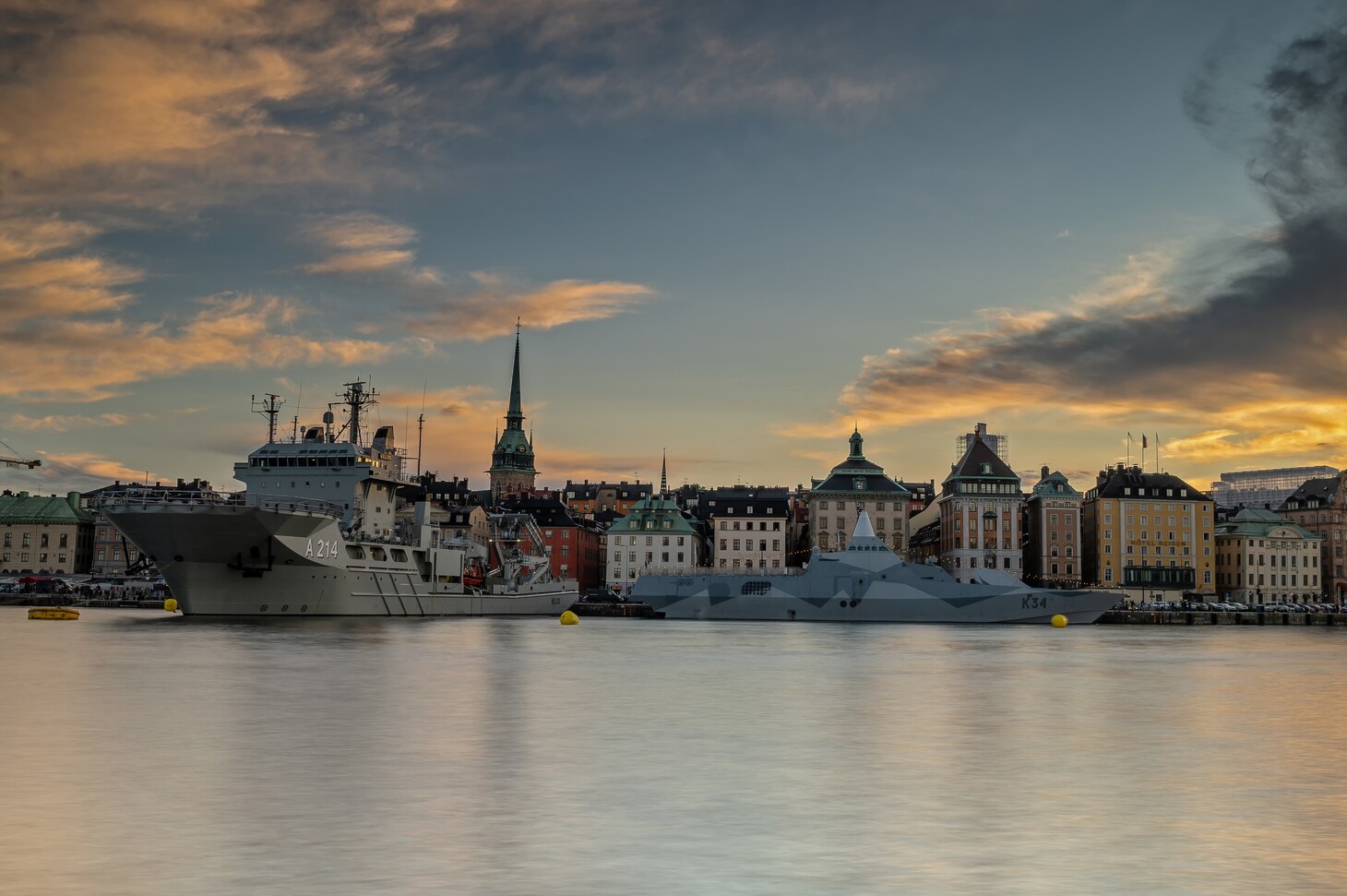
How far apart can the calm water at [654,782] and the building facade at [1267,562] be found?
105 metres

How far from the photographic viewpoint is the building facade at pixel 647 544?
129 m

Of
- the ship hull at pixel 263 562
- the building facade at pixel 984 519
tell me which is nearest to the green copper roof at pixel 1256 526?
the building facade at pixel 984 519

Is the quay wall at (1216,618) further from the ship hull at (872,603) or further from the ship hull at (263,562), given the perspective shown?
the ship hull at (263,562)

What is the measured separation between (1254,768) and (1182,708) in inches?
350

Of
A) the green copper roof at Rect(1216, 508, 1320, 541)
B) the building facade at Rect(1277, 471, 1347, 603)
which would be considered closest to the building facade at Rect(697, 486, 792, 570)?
the green copper roof at Rect(1216, 508, 1320, 541)

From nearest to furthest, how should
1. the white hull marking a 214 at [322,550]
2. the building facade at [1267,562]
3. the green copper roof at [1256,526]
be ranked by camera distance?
the white hull marking a 214 at [322,550] < the building facade at [1267,562] < the green copper roof at [1256,526]

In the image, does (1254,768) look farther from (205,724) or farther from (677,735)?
(205,724)

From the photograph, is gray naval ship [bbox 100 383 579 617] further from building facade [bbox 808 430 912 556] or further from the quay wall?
the quay wall

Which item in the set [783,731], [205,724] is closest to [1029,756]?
[783,731]

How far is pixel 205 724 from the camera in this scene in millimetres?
20453

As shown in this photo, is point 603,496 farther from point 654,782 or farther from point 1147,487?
point 654,782

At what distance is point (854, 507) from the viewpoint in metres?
128

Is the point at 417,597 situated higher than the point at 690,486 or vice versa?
the point at 690,486

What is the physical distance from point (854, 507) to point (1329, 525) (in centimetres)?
5701
